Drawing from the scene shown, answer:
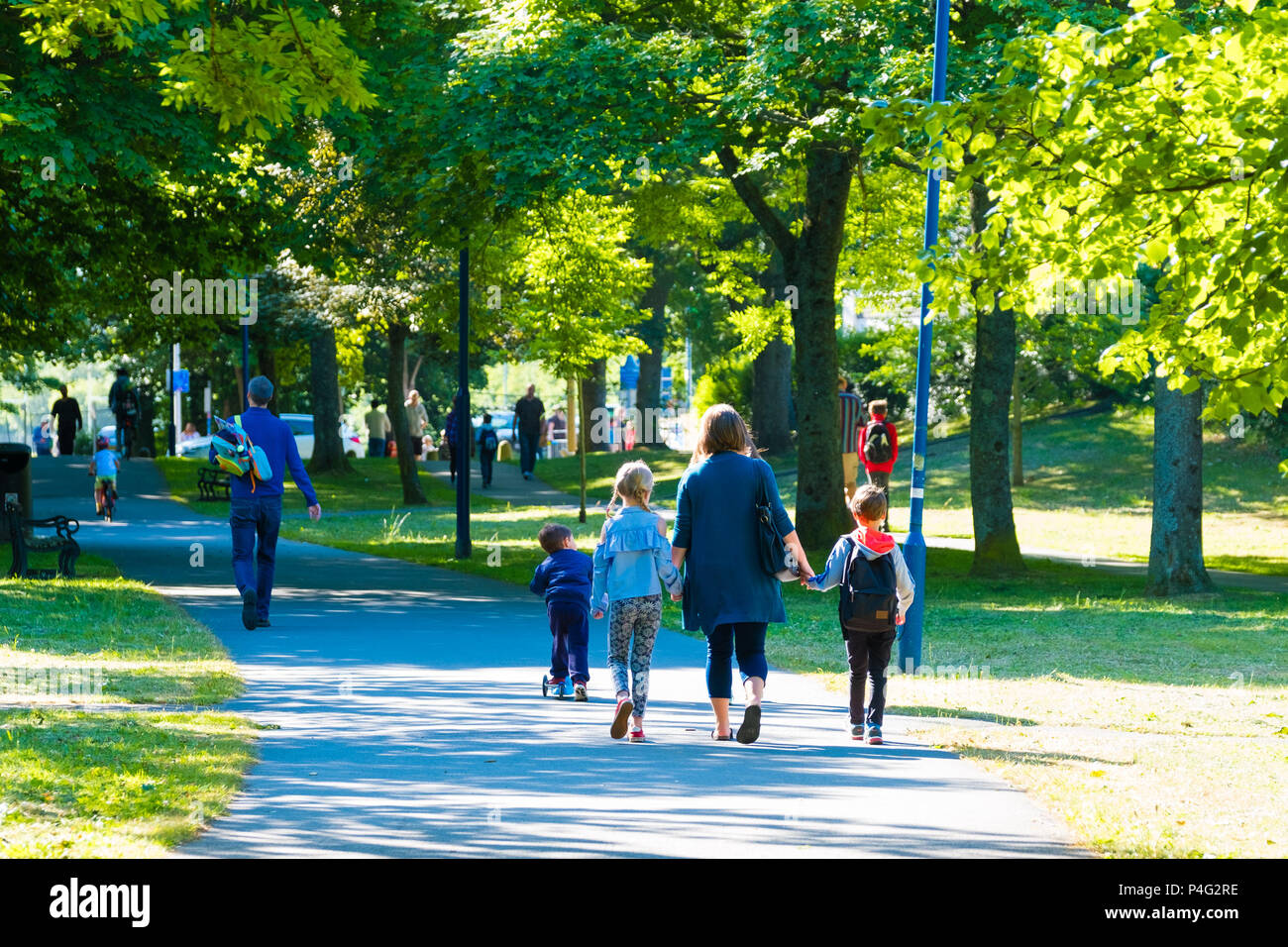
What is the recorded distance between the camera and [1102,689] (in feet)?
36.7

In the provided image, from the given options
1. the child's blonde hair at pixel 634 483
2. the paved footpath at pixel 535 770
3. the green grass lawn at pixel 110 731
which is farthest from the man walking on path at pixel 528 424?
the child's blonde hair at pixel 634 483

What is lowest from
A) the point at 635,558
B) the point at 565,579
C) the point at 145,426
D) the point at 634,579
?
the point at 565,579

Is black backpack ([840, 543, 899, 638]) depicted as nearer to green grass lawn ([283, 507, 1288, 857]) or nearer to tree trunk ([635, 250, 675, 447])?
green grass lawn ([283, 507, 1288, 857])

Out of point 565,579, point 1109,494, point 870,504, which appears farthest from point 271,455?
point 1109,494

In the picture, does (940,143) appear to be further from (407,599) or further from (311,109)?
(407,599)

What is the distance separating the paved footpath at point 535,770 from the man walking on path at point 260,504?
0.36 m

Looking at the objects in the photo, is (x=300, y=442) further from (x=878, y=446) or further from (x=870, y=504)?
(x=870, y=504)

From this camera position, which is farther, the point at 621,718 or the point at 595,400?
the point at 595,400

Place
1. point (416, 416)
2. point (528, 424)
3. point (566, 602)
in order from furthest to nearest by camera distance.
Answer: point (416, 416), point (528, 424), point (566, 602)

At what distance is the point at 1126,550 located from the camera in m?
23.8

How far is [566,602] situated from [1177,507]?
10.0 meters

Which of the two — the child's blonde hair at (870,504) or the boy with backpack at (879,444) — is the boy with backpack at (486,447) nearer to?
the boy with backpack at (879,444)

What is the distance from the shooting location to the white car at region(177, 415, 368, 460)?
44156 mm

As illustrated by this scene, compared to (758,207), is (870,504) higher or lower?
lower
